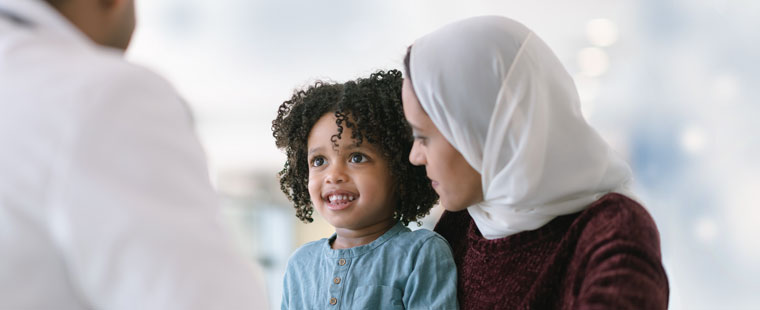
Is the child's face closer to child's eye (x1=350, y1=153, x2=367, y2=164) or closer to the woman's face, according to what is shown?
child's eye (x1=350, y1=153, x2=367, y2=164)

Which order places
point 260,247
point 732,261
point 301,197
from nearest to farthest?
point 301,197 < point 732,261 < point 260,247

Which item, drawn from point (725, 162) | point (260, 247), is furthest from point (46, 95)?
point (260, 247)

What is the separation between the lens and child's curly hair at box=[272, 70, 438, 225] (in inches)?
66.0

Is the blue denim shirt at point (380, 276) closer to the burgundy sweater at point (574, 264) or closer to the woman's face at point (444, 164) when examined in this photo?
the burgundy sweater at point (574, 264)

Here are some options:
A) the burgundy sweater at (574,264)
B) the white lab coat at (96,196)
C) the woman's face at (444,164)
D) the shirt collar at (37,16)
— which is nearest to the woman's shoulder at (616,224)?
the burgundy sweater at (574,264)

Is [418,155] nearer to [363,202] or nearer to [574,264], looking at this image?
[363,202]

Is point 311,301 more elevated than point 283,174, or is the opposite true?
point 283,174

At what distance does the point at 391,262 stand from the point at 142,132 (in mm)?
860

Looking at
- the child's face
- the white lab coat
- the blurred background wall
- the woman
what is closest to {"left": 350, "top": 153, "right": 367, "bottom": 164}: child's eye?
the child's face

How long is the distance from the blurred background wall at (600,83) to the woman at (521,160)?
222 cm

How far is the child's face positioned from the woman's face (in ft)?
0.78

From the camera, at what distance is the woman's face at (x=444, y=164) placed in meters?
1.41

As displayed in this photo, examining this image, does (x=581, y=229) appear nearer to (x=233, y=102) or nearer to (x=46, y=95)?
(x=46, y=95)

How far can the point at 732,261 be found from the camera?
12.4 feet
